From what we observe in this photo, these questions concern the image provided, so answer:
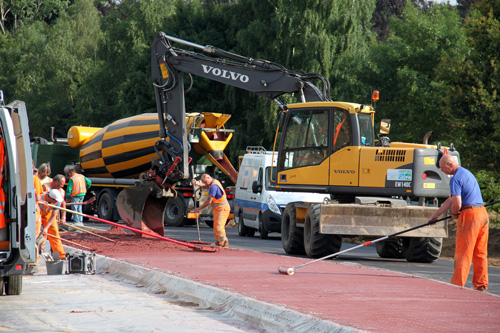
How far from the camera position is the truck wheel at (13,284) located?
31.5 feet

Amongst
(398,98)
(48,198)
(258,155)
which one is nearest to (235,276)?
(48,198)

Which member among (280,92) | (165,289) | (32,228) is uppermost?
(280,92)

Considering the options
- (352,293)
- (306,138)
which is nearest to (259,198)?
(306,138)

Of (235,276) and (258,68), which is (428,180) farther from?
(235,276)

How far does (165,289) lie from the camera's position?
10156 mm

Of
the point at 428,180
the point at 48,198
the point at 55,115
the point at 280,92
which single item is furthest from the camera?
the point at 55,115

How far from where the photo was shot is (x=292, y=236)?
16531 mm

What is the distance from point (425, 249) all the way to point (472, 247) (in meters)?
5.75

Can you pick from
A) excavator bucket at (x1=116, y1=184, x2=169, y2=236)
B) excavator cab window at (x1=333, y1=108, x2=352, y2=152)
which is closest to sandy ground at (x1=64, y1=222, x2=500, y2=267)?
excavator bucket at (x1=116, y1=184, x2=169, y2=236)

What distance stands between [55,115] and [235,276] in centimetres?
5059

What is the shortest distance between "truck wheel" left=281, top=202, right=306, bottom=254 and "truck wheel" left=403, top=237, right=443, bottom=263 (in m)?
2.28

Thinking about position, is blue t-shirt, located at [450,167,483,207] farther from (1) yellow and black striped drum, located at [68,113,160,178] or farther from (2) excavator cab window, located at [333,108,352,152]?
(1) yellow and black striped drum, located at [68,113,160,178]

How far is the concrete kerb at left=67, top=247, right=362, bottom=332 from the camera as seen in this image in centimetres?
707

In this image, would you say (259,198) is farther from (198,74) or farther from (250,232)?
(198,74)
